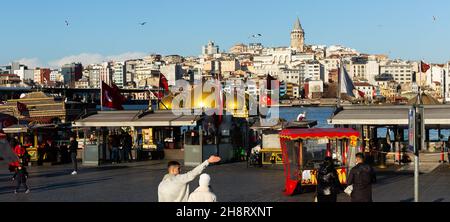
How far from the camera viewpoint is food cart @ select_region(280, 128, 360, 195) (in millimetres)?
17281

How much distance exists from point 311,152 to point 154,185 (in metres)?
4.02

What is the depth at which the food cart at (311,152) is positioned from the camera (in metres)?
17.3

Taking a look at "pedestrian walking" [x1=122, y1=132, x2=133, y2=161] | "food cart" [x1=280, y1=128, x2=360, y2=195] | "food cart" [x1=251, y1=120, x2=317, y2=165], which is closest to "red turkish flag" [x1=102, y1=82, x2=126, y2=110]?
"pedestrian walking" [x1=122, y1=132, x2=133, y2=161]

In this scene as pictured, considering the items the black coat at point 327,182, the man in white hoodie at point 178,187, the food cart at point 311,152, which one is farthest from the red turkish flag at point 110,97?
the man in white hoodie at point 178,187

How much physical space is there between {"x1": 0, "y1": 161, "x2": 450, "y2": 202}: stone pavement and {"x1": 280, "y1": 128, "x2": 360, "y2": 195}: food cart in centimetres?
37

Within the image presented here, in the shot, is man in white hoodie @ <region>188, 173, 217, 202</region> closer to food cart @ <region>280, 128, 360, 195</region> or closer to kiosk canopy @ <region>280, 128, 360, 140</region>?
food cart @ <region>280, 128, 360, 195</region>

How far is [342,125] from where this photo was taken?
25.9 metres

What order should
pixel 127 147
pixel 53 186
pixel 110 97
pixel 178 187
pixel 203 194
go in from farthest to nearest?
pixel 110 97 → pixel 127 147 → pixel 53 186 → pixel 178 187 → pixel 203 194

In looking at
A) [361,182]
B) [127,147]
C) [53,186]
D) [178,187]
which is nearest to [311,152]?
[361,182]

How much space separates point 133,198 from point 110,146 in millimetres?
11158

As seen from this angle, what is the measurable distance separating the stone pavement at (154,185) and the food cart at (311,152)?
1.21 feet

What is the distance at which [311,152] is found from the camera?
18.0 metres

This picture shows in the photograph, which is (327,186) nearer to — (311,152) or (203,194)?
(203,194)
